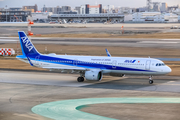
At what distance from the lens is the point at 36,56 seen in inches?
1812

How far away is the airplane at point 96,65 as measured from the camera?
4088 centimetres

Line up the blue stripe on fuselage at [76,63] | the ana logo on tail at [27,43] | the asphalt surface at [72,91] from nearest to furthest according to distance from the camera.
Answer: the asphalt surface at [72,91] → the blue stripe on fuselage at [76,63] → the ana logo on tail at [27,43]

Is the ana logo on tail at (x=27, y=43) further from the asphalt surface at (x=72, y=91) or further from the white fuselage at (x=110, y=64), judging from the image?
the asphalt surface at (x=72, y=91)

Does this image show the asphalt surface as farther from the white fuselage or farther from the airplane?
the white fuselage

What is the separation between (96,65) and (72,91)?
7769 mm

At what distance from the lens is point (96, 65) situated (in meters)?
43.2

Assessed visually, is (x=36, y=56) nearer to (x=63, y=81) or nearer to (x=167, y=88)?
(x=63, y=81)

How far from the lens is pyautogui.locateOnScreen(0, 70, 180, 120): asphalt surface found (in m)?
26.9

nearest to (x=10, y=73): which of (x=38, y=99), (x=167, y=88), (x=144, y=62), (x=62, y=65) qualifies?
(x=62, y=65)

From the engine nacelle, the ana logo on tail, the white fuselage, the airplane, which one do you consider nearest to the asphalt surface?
the engine nacelle

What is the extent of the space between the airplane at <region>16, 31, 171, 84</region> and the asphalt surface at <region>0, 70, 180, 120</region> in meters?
1.59

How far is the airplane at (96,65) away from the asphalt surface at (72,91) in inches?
62.7

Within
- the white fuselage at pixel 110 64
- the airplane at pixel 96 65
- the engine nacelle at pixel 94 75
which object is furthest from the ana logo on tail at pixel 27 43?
the engine nacelle at pixel 94 75

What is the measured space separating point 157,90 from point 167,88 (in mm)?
2006
